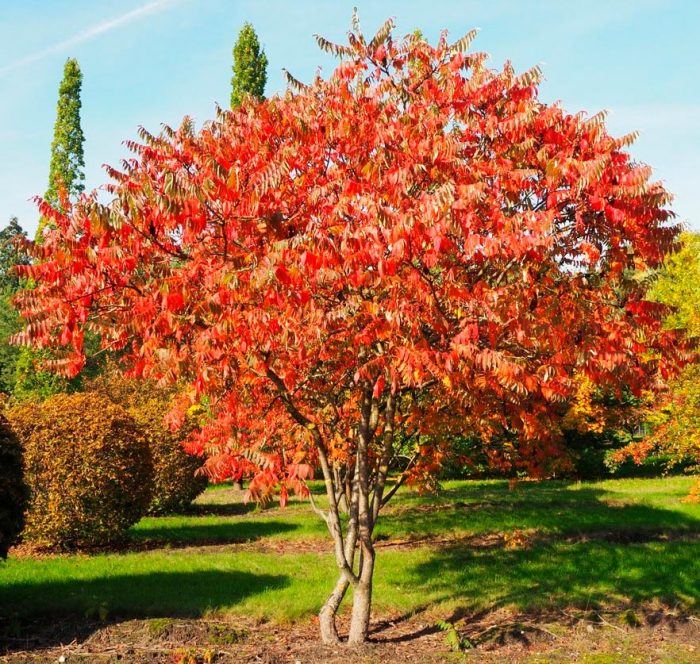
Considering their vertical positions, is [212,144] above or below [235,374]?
above

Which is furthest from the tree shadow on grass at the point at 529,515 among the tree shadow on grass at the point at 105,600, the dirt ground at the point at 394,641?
the dirt ground at the point at 394,641

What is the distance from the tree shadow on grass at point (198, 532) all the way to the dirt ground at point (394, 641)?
6.03 meters

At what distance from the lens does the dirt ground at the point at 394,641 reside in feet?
24.1

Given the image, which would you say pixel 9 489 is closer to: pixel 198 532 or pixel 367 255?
pixel 367 255

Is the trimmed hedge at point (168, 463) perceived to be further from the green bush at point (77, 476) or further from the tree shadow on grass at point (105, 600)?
the tree shadow on grass at point (105, 600)

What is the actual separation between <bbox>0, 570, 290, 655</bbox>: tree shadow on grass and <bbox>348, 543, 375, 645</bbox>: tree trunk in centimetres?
212

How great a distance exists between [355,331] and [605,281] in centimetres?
246

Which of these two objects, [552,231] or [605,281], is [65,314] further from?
[605,281]

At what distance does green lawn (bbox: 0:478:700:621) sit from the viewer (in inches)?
368

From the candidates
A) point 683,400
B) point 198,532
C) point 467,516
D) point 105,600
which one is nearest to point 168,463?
point 198,532

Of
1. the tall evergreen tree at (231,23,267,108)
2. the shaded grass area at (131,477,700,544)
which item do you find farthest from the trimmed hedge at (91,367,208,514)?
the tall evergreen tree at (231,23,267,108)

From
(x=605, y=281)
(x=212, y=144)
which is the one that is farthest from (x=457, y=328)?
(x=212, y=144)

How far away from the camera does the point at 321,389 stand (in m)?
7.94

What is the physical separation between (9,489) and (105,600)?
6.31 feet
